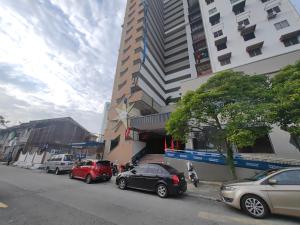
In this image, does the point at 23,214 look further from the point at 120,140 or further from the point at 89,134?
the point at 89,134

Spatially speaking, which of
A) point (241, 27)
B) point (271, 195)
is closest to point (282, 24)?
point (241, 27)

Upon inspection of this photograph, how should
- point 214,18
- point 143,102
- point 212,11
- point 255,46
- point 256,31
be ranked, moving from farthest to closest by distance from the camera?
point 212,11
point 214,18
point 143,102
point 256,31
point 255,46

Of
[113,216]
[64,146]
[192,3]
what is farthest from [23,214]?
[192,3]

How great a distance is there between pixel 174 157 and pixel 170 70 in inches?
1206

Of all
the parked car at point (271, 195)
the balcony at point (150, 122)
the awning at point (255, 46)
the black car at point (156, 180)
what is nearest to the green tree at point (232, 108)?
the parked car at point (271, 195)

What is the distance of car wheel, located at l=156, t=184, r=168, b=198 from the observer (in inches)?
280

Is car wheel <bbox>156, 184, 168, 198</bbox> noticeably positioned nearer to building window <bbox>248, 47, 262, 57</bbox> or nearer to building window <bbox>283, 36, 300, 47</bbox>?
building window <bbox>248, 47, 262, 57</bbox>

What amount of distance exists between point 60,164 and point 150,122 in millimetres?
11303

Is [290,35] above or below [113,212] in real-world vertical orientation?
above

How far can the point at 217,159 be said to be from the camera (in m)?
11.6

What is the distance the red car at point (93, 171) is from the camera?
1088 centimetres

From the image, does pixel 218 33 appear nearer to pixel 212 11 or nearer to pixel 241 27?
pixel 241 27

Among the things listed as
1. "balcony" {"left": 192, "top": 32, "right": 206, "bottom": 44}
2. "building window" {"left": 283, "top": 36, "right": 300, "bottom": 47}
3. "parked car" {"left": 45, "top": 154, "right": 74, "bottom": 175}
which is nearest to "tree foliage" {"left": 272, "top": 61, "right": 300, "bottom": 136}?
"building window" {"left": 283, "top": 36, "right": 300, "bottom": 47}

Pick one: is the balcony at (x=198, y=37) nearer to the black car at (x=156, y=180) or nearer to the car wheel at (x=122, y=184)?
the black car at (x=156, y=180)
